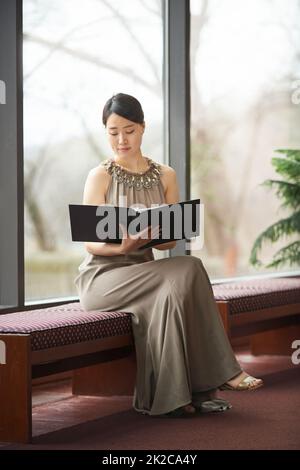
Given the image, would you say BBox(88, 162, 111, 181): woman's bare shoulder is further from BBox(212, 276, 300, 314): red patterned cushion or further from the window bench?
BBox(212, 276, 300, 314): red patterned cushion

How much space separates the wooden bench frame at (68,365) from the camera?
131 inches

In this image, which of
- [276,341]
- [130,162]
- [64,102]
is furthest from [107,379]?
[276,341]

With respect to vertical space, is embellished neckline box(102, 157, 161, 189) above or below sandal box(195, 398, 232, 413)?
above

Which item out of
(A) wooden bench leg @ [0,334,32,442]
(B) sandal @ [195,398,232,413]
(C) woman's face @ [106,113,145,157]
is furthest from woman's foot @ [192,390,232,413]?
(C) woman's face @ [106,113,145,157]

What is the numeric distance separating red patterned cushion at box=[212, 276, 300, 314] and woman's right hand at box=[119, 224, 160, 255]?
0.87 m

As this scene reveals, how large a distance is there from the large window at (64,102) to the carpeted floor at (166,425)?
0.75 metres

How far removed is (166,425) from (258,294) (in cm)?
147

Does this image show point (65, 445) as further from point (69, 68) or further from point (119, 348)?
point (69, 68)

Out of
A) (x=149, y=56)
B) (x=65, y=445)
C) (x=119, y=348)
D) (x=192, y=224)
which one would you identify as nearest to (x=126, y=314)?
(x=119, y=348)

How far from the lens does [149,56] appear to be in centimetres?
550

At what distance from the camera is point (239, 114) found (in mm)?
6676

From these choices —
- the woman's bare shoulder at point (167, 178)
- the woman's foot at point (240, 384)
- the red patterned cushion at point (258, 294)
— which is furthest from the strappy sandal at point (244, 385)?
the woman's bare shoulder at point (167, 178)

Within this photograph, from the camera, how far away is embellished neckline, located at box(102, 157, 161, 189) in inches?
164

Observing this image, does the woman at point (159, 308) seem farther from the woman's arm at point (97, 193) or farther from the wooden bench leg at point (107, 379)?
the wooden bench leg at point (107, 379)
